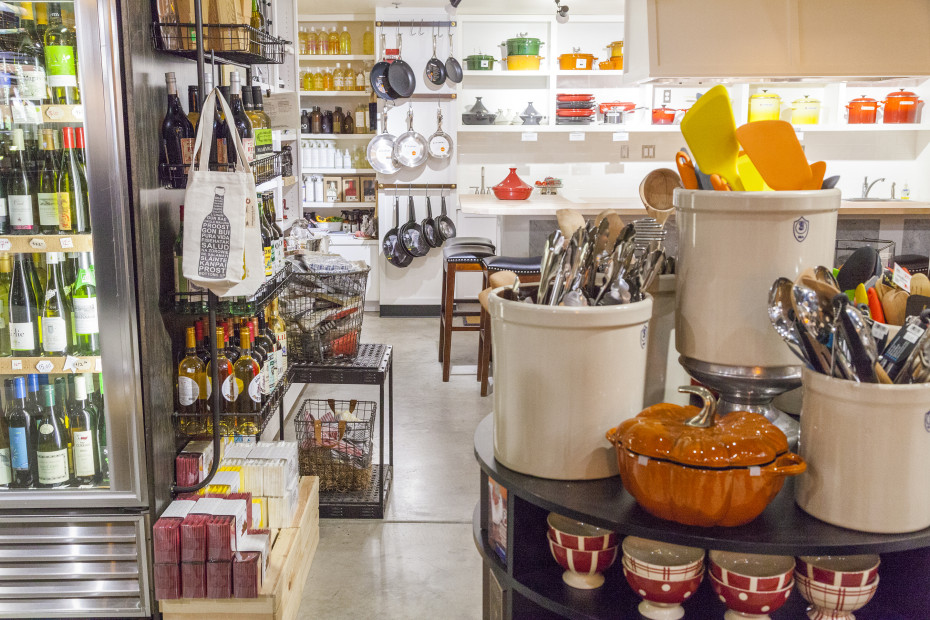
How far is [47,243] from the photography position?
2174mm

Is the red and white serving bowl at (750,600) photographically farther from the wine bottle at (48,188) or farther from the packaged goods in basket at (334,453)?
the packaged goods in basket at (334,453)

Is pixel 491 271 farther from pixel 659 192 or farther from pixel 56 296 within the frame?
pixel 659 192

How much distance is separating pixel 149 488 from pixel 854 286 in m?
1.83

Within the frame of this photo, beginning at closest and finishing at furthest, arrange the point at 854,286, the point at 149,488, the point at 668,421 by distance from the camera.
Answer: the point at 668,421
the point at 854,286
the point at 149,488

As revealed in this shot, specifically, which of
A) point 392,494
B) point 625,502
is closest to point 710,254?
point 625,502

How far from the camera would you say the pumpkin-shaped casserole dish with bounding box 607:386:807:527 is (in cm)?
105

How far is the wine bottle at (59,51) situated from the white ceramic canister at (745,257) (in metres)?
1.75

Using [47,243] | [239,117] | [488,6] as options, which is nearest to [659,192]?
[239,117]

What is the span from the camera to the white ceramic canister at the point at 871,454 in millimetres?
1027

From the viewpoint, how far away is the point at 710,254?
1252mm

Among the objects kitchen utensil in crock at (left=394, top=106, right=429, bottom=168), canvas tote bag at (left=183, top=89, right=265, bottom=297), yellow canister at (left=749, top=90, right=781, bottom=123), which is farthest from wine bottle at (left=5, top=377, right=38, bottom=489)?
yellow canister at (left=749, top=90, right=781, bottom=123)

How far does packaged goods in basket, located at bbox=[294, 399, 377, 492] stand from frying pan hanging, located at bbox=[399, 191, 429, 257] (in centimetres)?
351

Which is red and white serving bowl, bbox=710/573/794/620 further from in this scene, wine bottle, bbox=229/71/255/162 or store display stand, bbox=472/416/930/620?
wine bottle, bbox=229/71/255/162

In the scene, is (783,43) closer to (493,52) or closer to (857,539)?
(857,539)
